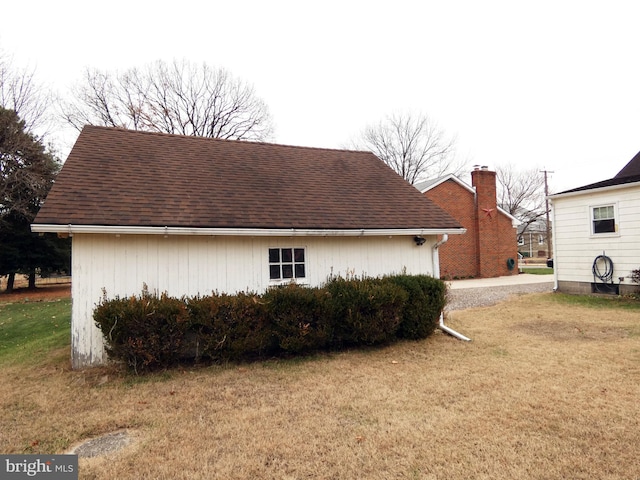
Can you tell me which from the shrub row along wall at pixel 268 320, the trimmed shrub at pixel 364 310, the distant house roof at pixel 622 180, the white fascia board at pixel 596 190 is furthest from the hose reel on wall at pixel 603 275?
the trimmed shrub at pixel 364 310

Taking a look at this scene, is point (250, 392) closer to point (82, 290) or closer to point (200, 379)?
point (200, 379)

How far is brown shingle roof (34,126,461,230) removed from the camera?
6504mm

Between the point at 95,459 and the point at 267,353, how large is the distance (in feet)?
11.9

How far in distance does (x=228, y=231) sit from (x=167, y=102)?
24.4 m

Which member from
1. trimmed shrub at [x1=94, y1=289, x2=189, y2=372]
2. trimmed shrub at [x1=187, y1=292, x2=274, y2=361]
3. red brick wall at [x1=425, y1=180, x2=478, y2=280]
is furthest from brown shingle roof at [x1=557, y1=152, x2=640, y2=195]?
trimmed shrub at [x1=94, y1=289, x2=189, y2=372]

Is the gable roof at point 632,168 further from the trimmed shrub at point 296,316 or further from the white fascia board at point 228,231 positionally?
the trimmed shrub at point 296,316

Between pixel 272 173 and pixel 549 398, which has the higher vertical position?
pixel 272 173

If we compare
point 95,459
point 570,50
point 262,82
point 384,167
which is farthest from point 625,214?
point 262,82

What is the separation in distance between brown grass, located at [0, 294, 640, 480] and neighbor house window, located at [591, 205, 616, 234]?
7.47 m

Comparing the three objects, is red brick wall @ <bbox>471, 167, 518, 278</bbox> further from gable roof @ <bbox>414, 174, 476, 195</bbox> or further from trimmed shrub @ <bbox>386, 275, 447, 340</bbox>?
trimmed shrub @ <bbox>386, 275, 447, 340</bbox>

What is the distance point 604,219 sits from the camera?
12867 millimetres

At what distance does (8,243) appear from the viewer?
21.8 m

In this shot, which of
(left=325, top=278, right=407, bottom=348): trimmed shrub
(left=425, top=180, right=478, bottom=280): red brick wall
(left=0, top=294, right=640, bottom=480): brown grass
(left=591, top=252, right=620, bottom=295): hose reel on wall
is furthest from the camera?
(left=425, top=180, right=478, bottom=280): red brick wall

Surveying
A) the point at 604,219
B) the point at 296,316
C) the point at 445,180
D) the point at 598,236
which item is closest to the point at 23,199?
the point at 296,316
